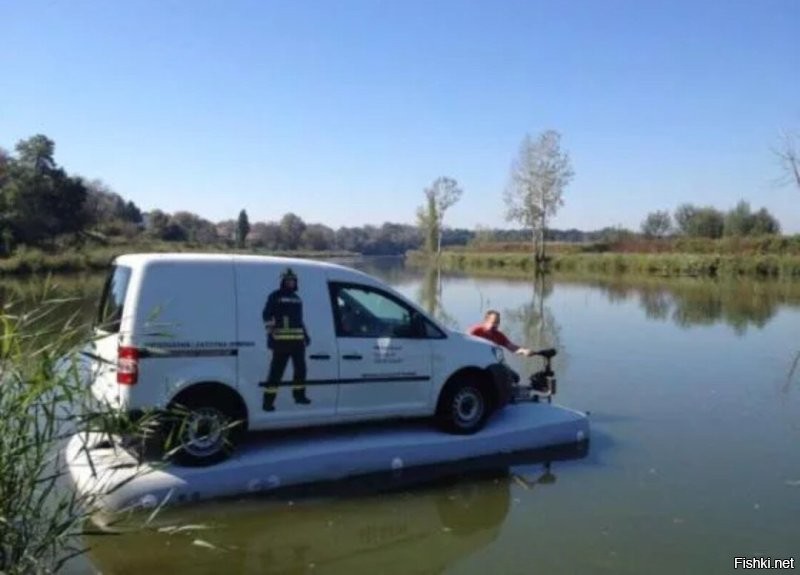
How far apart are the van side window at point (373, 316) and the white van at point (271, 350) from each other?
12mm

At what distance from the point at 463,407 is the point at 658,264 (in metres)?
50.3

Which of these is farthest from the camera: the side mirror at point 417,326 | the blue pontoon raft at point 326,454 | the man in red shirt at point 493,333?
the man in red shirt at point 493,333

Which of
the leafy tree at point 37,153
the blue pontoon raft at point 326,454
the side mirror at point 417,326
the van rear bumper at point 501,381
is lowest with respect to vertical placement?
the blue pontoon raft at point 326,454

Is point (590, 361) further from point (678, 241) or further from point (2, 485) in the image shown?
point (678, 241)

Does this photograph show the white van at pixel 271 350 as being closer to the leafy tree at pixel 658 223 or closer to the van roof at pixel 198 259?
the van roof at pixel 198 259

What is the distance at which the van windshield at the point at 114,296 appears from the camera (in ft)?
22.7

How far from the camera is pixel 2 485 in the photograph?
10.3ft

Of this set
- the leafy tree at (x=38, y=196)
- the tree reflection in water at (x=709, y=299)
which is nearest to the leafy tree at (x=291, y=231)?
the leafy tree at (x=38, y=196)

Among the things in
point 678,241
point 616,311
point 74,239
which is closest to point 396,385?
point 616,311

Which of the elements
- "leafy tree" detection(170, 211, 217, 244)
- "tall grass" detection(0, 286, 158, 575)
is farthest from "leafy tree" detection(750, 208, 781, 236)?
"tall grass" detection(0, 286, 158, 575)

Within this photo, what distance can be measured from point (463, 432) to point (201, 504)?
117 inches

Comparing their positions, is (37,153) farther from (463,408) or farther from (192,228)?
(463,408)

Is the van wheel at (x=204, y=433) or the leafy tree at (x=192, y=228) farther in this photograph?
the leafy tree at (x=192, y=228)

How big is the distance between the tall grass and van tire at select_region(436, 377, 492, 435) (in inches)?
204
